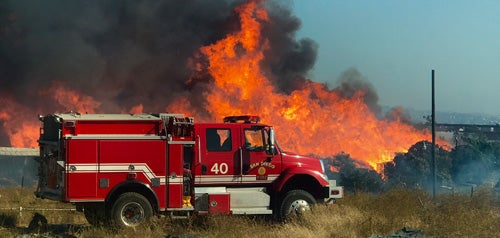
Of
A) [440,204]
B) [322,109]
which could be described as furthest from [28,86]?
[440,204]

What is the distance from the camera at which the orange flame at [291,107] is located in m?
29.5

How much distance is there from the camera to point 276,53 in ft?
107

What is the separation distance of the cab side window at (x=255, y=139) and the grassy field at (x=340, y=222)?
5.35 ft

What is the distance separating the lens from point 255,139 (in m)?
12.1

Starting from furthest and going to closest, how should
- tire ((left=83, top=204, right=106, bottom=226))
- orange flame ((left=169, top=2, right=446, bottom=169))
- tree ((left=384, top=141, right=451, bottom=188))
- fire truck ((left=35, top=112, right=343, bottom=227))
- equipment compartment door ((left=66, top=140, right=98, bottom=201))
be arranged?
1. tree ((left=384, top=141, right=451, bottom=188))
2. orange flame ((left=169, top=2, right=446, bottom=169))
3. tire ((left=83, top=204, right=106, bottom=226))
4. fire truck ((left=35, top=112, right=343, bottom=227))
5. equipment compartment door ((left=66, top=140, right=98, bottom=201))

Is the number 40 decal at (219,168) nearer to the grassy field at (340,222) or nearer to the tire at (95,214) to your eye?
the grassy field at (340,222)

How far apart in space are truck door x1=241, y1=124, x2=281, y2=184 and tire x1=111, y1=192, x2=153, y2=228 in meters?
2.24

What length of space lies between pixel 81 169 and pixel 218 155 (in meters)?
2.92

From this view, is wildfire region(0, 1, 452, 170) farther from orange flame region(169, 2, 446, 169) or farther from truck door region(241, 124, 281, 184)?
truck door region(241, 124, 281, 184)

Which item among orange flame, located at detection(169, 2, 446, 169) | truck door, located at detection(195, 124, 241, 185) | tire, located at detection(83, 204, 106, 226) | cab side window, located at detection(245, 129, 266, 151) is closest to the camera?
tire, located at detection(83, 204, 106, 226)

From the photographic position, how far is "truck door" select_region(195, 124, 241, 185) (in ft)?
38.5

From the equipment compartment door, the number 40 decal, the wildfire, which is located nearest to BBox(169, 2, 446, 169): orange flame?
the wildfire

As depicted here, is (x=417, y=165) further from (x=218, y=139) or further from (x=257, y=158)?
(x=218, y=139)

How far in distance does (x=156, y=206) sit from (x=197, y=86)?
19.8 m
